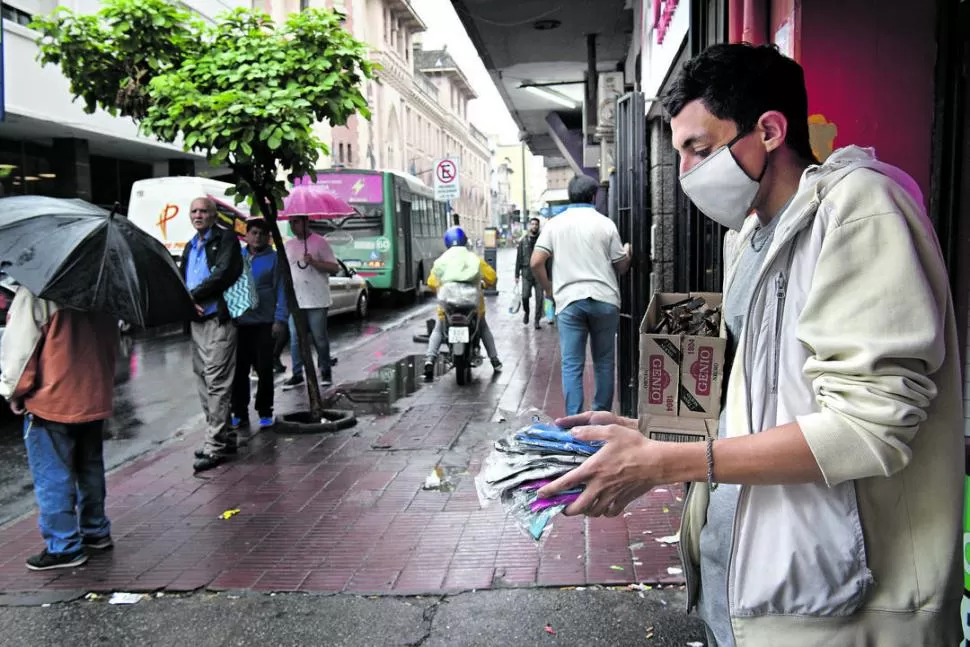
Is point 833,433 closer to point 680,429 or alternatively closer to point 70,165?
point 680,429

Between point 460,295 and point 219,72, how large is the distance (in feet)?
14.0

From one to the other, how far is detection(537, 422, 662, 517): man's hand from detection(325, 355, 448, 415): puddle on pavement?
6.86 metres

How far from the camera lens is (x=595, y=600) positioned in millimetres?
3830

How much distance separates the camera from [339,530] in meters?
4.91

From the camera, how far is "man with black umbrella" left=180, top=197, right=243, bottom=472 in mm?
6430

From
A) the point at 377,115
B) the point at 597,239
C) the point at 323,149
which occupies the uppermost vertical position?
the point at 377,115

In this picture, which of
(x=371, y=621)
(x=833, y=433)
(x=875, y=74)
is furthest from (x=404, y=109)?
(x=833, y=433)

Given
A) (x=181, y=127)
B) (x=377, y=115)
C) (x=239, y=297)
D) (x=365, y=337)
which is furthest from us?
(x=377, y=115)

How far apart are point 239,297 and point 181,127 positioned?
1.41 meters

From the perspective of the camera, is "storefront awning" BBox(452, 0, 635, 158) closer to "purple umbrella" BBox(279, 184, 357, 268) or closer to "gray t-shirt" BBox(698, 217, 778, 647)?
"purple umbrella" BBox(279, 184, 357, 268)

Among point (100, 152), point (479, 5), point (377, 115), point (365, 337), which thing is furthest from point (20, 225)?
point (377, 115)

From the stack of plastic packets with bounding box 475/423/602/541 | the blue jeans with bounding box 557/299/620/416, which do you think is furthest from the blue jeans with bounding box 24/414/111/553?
the stack of plastic packets with bounding box 475/423/602/541

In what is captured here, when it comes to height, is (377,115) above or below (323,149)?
above

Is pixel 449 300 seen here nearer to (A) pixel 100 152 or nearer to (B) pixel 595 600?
(B) pixel 595 600
